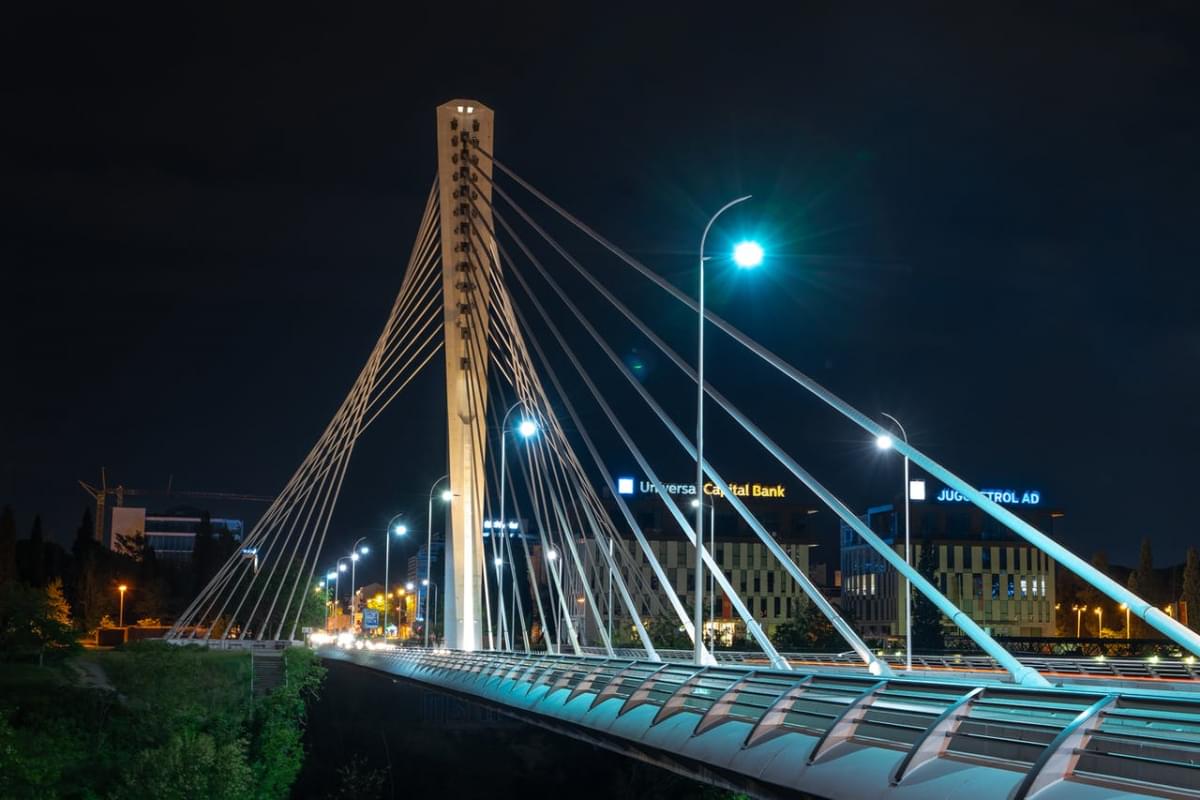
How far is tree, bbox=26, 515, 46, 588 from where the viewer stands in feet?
317

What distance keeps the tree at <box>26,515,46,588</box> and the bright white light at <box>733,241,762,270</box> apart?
79143mm

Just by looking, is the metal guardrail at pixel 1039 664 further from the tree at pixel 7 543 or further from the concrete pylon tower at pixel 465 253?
the tree at pixel 7 543

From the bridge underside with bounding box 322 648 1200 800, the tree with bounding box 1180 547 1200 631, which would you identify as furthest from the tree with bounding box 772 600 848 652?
the bridge underside with bounding box 322 648 1200 800

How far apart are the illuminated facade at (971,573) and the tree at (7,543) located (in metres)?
69.8

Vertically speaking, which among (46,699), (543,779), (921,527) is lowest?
(543,779)

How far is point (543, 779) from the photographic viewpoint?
2474 inches

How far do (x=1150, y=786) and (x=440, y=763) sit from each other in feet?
197

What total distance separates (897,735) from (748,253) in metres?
11.6

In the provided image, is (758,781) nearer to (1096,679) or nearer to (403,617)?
(1096,679)

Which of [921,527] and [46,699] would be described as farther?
[921,527]

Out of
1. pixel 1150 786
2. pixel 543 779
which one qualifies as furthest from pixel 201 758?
pixel 1150 786

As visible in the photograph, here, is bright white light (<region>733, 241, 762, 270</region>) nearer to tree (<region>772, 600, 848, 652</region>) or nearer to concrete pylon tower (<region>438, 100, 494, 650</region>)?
concrete pylon tower (<region>438, 100, 494, 650</region>)

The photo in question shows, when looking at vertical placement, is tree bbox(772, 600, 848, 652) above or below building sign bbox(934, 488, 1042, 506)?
below

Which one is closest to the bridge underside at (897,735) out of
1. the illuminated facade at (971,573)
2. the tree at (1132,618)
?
the tree at (1132,618)
